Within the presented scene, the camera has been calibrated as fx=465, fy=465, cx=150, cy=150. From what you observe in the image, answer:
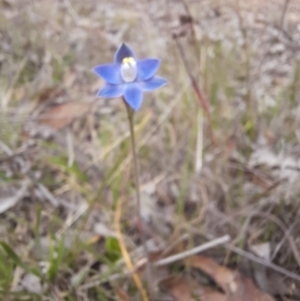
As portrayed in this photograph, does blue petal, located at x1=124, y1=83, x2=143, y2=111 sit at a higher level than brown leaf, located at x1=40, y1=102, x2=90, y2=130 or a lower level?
higher

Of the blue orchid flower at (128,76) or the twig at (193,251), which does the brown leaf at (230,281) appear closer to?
the twig at (193,251)

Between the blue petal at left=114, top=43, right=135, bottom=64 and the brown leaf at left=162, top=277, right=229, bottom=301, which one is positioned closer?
the blue petal at left=114, top=43, right=135, bottom=64

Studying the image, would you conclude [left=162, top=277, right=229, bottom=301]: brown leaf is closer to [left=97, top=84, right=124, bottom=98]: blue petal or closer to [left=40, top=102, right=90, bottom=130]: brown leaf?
[left=97, top=84, right=124, bottom=98]: blue petal

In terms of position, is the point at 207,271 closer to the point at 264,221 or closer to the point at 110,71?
the point at 264,221

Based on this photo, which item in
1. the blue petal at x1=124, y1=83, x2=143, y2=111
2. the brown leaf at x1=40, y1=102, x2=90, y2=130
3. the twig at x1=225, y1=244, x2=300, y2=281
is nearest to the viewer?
the blue petal at x1=124, y1=83, x2=143, y2=111

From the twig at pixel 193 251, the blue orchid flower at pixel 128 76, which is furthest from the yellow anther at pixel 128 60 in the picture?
the twig at pixel 193 251

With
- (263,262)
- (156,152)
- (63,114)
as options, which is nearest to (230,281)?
(263,262)

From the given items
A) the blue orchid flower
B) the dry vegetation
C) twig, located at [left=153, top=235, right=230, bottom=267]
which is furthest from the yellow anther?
twig, located at [left=153, top=235, right=230, bottom=267]
